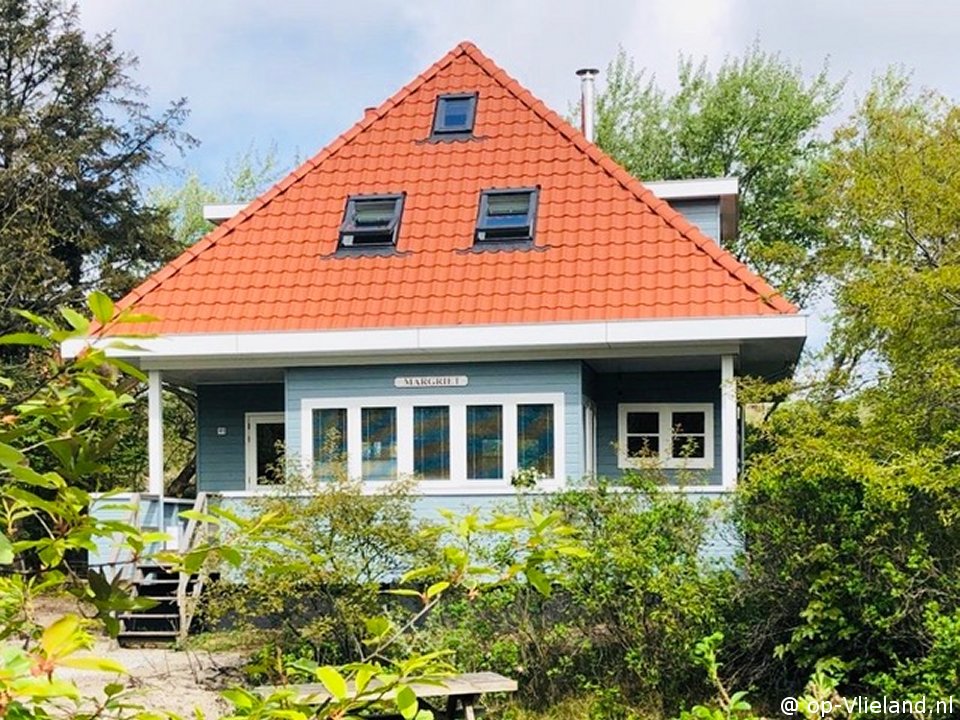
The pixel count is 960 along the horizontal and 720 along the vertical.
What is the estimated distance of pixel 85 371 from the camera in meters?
1.80

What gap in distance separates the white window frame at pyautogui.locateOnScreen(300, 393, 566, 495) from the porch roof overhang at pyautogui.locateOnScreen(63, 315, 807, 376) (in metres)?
0.46

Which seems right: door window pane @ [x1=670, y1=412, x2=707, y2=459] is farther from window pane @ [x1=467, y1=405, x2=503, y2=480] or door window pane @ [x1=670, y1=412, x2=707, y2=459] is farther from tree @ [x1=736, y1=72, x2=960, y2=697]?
tree @ [x1=736, y1=72, x2=960, y2=697]

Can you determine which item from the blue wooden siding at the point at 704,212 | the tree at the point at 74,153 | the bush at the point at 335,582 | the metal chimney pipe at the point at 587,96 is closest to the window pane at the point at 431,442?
the bush at the point at 335,582

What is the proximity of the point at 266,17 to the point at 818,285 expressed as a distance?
665cm

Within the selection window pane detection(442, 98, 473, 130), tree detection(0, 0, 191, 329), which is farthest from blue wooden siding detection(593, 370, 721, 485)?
tree detection(0, 0, 191, 329)

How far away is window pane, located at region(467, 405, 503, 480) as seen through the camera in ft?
43.4

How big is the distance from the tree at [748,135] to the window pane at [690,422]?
47.9 feet

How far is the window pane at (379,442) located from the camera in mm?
13453

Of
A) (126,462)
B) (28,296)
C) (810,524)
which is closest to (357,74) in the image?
(28,296)

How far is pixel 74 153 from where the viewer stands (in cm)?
2312

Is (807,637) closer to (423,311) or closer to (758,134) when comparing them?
(423,311)

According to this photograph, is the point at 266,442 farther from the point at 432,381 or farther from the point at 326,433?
the point at 432,381

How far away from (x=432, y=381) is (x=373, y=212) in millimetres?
3205

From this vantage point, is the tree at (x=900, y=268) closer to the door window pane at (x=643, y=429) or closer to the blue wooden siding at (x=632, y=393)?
the blue wooden siding at (x=632, y=393)
